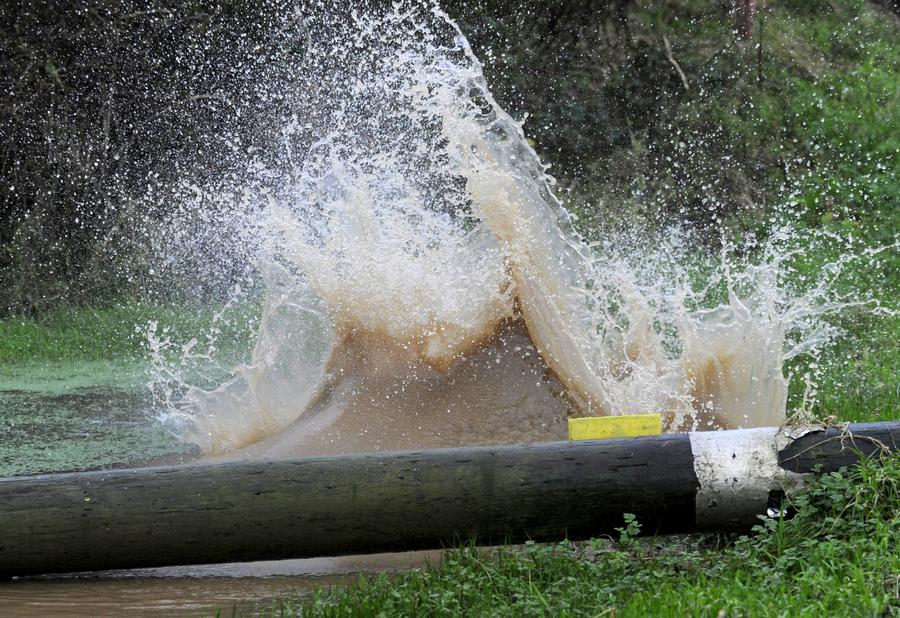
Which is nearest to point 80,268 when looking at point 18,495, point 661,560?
point 18,495

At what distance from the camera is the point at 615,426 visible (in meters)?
4.51

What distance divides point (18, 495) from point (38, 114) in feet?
33.5

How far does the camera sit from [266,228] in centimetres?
641

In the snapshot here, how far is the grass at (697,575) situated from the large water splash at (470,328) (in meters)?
1.58

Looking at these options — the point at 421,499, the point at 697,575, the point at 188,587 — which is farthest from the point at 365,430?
the point at 697,575

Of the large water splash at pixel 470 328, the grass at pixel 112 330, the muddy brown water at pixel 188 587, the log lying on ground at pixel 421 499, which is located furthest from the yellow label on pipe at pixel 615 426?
the grass at pixel 112 330

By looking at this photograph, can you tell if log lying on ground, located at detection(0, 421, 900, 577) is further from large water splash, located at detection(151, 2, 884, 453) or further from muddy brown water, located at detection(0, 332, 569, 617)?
large water splash, located at detection(151, 2, 884, 453)

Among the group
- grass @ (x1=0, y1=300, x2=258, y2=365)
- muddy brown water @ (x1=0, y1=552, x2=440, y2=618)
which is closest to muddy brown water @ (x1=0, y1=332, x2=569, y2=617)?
muddy brown water @ (x1=0, y1=552, x2=440, y2=618)

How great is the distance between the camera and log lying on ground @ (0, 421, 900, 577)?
3971 millimetres

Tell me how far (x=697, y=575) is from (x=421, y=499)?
36.9 inches

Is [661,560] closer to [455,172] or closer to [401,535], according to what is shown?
[401,535]

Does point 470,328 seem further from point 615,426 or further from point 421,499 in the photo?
point 421,499

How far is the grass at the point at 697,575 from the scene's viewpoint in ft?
10.8

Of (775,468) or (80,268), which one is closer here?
(775,468)
